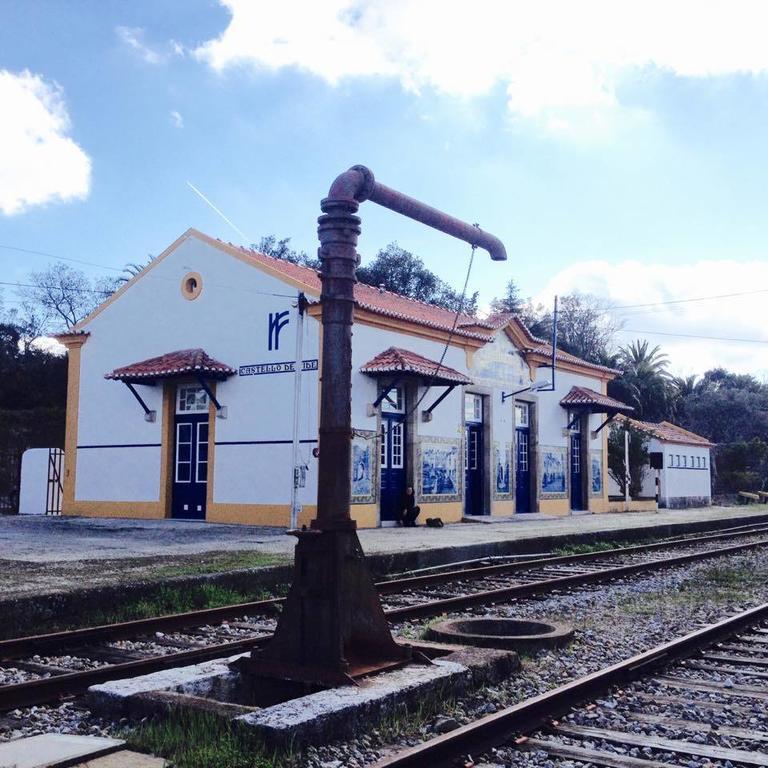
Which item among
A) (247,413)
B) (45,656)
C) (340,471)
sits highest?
(247,413)

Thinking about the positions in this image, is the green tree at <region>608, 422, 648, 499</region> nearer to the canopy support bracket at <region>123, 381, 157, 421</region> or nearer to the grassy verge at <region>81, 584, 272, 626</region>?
the canopy support bracket at <region>123, 381, 157, 421</region>

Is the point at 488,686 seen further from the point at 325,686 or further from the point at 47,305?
the point at 47,305

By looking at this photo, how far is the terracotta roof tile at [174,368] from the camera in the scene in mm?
20625

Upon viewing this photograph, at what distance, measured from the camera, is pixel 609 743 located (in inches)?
198

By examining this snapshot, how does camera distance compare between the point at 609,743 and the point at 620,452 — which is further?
the point at 620,452

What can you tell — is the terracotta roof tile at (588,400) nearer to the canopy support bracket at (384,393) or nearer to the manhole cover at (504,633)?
the canopy support bracket at (384,393)

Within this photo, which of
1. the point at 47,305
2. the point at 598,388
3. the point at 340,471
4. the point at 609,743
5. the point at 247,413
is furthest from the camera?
the point at 47,305

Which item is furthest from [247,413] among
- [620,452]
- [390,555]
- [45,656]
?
[620,452]

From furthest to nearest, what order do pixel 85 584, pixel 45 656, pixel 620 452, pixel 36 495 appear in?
pixel 620 452, pixel 36 495, pixel 85 584, pixel 45 656

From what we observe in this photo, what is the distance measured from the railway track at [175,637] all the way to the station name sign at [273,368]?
7630 mm

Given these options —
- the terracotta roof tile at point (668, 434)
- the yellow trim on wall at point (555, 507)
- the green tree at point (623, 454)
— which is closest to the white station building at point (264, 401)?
the yellow trim on wall at point (555, 507)

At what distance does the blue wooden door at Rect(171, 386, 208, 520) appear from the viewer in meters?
21.8

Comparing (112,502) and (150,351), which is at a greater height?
(150,351)

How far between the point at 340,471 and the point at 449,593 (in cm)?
A: 604
